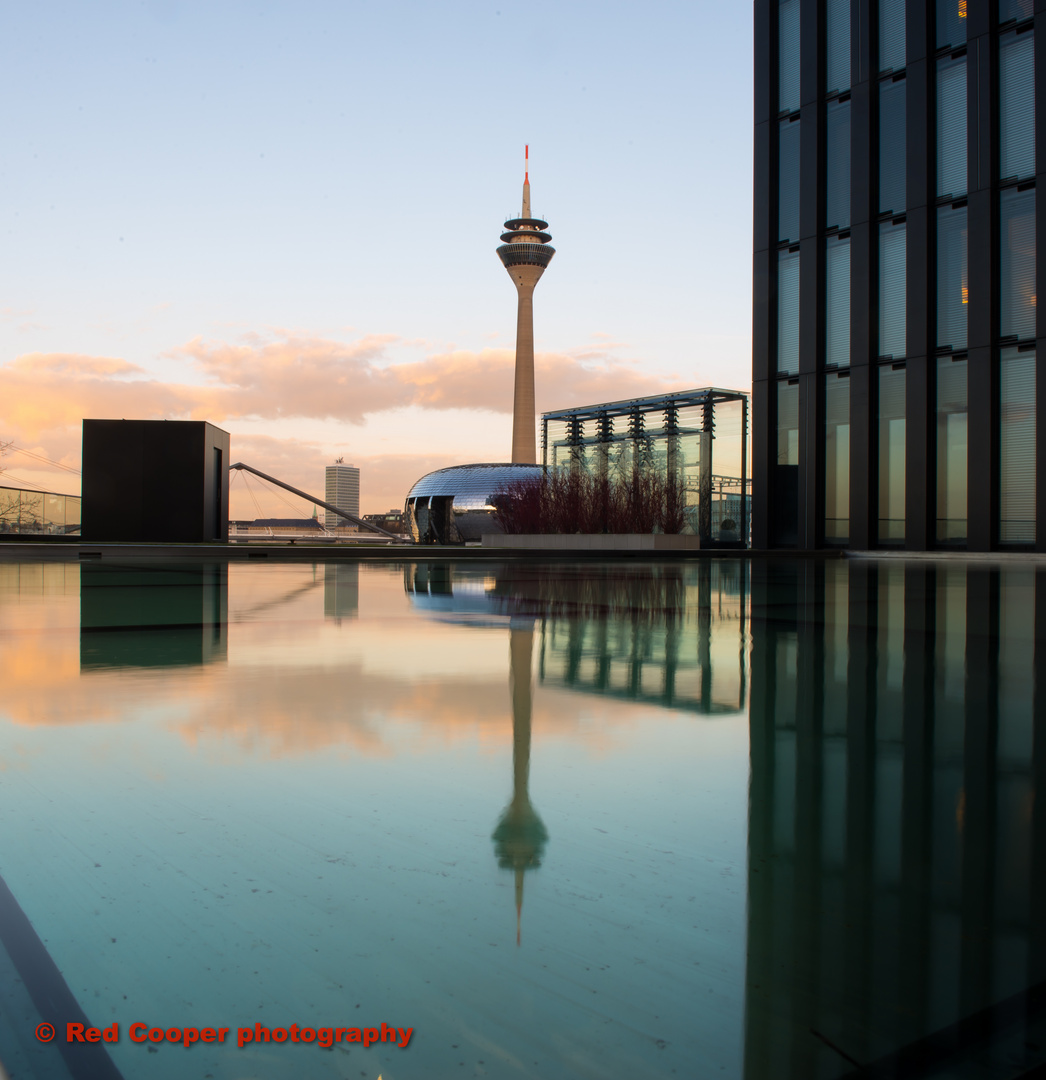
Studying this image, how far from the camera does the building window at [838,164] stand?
24.6 metres

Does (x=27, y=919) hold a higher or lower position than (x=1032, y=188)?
lower

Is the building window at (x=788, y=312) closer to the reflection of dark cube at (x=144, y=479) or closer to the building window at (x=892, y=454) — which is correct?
the building window at (x=892, y=454)

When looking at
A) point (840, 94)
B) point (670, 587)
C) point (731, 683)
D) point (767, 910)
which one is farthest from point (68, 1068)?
point (840, 94)

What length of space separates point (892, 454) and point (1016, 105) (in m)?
8.71

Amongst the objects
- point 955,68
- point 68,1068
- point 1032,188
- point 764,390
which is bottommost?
point 68,1068

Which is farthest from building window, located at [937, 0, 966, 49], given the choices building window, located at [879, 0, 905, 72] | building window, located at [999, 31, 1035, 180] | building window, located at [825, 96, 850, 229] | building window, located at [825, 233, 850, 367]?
building window, located at [825, 233, 850, 367]

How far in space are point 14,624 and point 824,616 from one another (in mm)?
5520

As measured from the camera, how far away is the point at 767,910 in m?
1.38

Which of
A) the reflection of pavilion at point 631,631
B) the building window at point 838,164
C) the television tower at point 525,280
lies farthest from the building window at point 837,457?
the television tower at point 525,280

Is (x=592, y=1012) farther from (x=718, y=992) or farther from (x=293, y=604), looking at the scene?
(x=293, y=604)

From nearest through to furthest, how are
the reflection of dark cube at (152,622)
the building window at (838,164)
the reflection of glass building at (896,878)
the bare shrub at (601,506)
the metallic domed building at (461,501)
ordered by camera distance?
the reflection of glass building at (896,878)
the reflection of dark cube at (152,622)
the building window at (838,164)
the bare shrub at (601,506)
the metallic domed building at (461,501)

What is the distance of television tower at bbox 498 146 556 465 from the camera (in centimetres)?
11994

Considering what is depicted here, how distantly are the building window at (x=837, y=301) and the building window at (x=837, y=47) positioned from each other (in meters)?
4.40

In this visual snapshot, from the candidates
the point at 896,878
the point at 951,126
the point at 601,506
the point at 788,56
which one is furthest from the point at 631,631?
the point at 788,56
